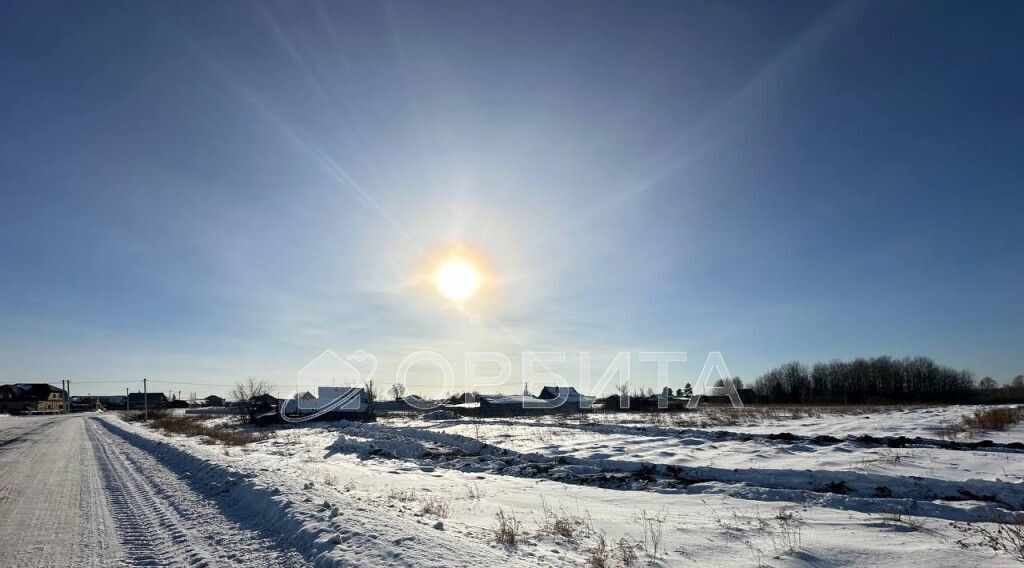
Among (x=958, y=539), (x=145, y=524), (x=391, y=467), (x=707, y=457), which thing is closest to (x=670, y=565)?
(x=958, y=539)

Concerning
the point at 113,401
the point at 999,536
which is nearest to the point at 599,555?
the point at 999,536

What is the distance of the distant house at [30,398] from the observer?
10350 cm

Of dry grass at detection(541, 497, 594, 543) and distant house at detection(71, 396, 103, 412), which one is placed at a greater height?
dry grass at detection(541, 497, 594, 543)

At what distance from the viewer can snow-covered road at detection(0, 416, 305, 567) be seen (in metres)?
6.13

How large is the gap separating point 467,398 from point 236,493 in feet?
266

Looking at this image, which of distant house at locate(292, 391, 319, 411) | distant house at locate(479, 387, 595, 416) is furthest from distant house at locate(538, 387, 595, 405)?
distant house at locate(292, 391, 319, 411)

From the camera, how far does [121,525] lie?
25.3 feet

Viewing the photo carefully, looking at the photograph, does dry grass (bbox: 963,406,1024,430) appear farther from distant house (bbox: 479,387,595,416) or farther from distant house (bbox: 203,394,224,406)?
distant house (bbox: 203,394,224,406)

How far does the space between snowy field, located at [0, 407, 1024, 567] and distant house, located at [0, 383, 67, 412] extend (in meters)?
122

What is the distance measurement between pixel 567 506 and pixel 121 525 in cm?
743

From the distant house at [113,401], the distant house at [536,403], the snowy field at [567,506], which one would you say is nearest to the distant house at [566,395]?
the distant house at [536,403]

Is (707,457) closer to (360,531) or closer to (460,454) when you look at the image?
(460,454)

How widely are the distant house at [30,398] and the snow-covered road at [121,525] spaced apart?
126 metres

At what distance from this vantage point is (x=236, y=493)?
9.43m
